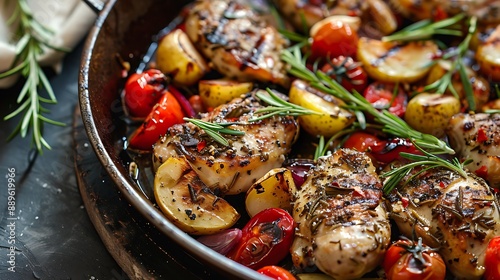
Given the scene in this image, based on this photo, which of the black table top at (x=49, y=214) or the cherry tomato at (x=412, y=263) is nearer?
the cherry tomato at (x=412, y=263)

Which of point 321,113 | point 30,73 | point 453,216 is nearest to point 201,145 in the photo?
point 321,113

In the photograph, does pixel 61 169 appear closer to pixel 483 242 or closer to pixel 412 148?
pixel 412 148

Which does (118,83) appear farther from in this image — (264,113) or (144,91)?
(264,113)

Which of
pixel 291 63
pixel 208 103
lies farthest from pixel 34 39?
pixel 291 63

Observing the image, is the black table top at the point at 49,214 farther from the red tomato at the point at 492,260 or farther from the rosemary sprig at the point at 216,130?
the red tomato at the point at 492,260

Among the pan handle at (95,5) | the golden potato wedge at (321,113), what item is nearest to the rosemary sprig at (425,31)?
the golden potato wedge at (321,113)

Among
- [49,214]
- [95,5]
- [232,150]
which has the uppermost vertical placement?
[95,5]
